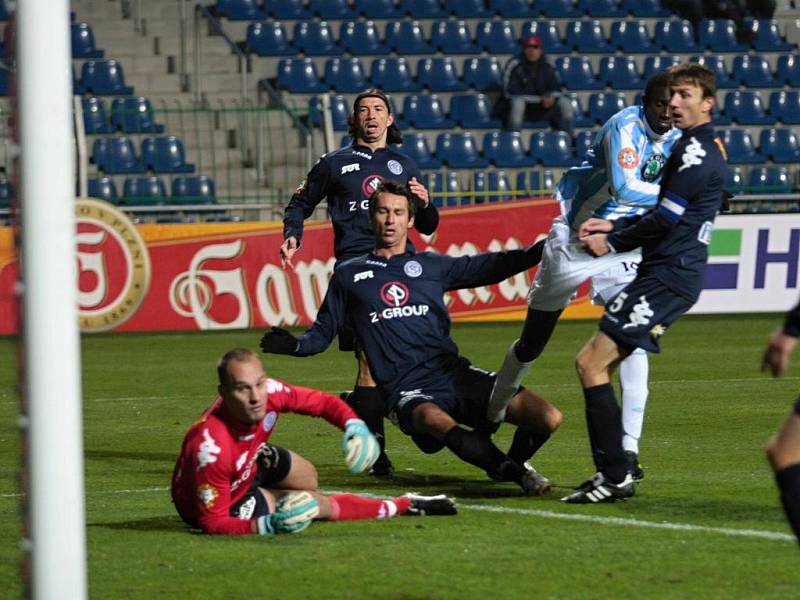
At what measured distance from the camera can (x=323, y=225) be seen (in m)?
16.7

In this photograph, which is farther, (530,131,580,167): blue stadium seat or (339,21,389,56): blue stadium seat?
(339,21,389,56): blue stadium seat

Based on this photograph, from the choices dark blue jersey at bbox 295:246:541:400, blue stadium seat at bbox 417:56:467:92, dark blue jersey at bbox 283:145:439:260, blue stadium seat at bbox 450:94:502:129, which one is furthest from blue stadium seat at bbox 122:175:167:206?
dark blue jersey at bbox 295:246:541:400

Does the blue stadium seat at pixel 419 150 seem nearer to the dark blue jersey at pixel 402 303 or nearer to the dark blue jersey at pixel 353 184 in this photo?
the dark blue jersey at pixel 353 184

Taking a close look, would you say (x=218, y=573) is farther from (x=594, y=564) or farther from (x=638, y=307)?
(x=638, y=307)

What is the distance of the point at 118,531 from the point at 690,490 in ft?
8.50

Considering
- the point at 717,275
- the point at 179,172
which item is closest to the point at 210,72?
the point at 179,172

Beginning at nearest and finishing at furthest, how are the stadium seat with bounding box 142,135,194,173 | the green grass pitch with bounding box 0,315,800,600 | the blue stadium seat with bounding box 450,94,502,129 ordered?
the green grass pitch with bounding box 0,315,800,600 → the stadium seat with bounding box 142,135,194,173 → the blue stadium seat with bounding box 450,94,502,129

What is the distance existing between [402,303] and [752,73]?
1737cm

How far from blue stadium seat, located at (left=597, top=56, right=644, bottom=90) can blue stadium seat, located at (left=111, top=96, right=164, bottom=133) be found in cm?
703

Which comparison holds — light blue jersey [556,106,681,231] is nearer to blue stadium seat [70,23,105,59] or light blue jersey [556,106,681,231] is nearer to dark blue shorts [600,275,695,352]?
dark blue shorts [600,275,695,352]

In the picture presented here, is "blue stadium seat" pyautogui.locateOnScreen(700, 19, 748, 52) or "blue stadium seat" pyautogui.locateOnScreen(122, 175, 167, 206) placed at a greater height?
"blue stadium seat" pyautogui.locateOnScreen(700, 19, 748, 52)

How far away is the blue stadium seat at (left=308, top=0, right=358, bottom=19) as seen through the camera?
23.0 m

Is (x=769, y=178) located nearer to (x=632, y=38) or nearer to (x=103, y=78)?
(x=632, y=38)

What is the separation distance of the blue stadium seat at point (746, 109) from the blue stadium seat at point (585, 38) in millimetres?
2005
